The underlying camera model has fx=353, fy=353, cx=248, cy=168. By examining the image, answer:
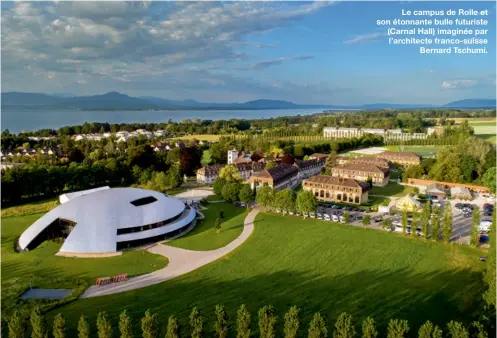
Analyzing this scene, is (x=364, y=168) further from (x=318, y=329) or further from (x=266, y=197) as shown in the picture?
(x=318, y=329)

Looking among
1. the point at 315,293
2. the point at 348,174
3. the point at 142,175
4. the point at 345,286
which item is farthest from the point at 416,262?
the point at 142,175

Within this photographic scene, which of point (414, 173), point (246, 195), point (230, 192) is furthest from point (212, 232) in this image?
point (414, 173)

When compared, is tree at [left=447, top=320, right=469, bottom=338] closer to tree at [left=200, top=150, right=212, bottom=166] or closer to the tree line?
the tree line

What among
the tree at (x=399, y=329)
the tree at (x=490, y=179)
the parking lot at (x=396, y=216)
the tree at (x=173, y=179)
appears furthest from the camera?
the tree at (x=173, y=179)

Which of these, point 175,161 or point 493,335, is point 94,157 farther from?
point 493,335

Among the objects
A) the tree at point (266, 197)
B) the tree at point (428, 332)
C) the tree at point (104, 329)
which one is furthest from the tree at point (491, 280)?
the tree at point (266, 197)

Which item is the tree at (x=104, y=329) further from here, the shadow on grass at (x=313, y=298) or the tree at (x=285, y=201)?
the tree at (x=285, y=201)
